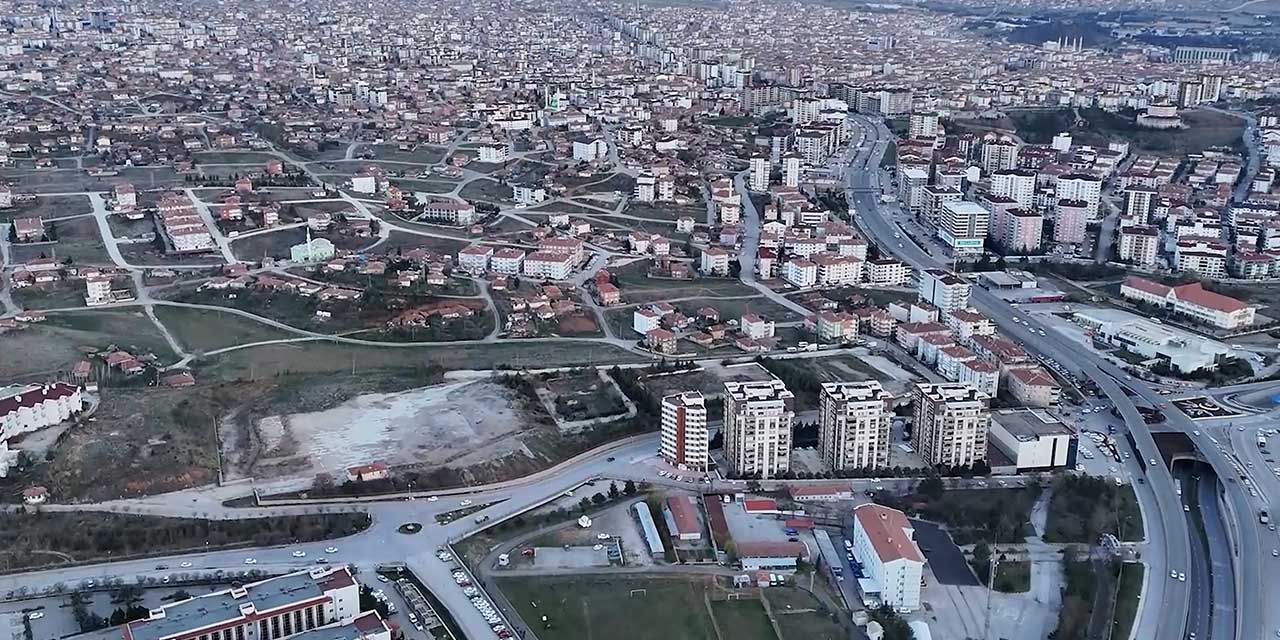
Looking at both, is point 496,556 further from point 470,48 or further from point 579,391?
point 470,48

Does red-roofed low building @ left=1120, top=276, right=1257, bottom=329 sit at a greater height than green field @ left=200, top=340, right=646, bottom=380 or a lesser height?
lesser

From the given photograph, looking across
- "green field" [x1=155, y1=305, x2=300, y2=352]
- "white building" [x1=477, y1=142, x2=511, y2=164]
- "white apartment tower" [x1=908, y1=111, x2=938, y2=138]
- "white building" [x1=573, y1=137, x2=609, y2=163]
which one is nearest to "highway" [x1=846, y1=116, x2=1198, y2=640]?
"white apartment tower" [x1=908, y1=111, x2=938, y2=138]

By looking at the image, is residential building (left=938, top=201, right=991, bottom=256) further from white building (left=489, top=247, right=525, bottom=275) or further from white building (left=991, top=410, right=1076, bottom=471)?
white building (left=991, top=410, right=1076, bottom=471)

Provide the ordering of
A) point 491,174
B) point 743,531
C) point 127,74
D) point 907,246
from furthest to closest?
point 127,74 < point 491,174 < point 907,246 < point 743,531

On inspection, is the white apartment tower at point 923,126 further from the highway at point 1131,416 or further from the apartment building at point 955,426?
the apartment building at point 955,426

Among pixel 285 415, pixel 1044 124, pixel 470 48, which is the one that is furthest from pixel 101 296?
pixel 470 48

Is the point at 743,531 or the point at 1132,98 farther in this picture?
the point at 1132,98
